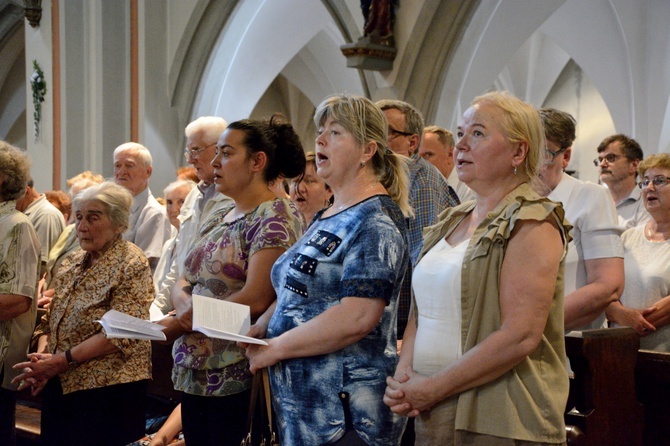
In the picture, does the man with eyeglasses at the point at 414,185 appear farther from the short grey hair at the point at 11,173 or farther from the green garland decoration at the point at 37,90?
the green garland decoration at the point at 37,90

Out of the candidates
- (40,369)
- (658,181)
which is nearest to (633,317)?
(658,181)

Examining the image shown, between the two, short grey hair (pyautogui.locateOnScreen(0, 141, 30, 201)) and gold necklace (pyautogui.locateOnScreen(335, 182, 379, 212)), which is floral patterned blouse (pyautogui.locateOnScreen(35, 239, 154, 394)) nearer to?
short grey hair (pyautogui.locateOnScreen(0, 141, 30, 201))

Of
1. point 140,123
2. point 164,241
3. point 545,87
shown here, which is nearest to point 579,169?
point 545,87

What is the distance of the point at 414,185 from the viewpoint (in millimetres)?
3252

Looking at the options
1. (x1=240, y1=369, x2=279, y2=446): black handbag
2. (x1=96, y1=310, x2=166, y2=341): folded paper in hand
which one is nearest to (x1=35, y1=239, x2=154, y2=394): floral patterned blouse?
(x1=96, y1=310, x2=166, y2=341): folded paper in hand

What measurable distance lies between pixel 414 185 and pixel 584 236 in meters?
0.64

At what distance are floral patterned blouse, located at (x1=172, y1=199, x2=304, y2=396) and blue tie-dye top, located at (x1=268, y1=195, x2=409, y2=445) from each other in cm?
36

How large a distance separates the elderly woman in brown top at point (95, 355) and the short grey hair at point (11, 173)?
48 cm

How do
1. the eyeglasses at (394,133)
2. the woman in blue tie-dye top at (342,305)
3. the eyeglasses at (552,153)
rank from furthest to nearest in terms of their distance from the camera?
the eyeglasses at (394,133)
the eyeglasses at (552,153)
the woman in blue tie-dye top at (342,305)

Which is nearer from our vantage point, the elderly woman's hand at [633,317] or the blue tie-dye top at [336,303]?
the blue tie-dye top at [336,303]

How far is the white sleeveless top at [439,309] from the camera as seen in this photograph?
2262 mm

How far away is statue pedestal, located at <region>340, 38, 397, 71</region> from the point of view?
7.77 metres

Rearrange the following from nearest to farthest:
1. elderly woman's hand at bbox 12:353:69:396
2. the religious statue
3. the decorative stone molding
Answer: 1. elderly woman's hand at bbox 12:353:69:396
2. the religious statue
3. the decorative stone molding

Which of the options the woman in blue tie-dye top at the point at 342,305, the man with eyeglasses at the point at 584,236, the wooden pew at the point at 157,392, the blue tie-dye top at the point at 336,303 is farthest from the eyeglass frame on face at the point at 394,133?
the wooden pew at the point at 157,392
